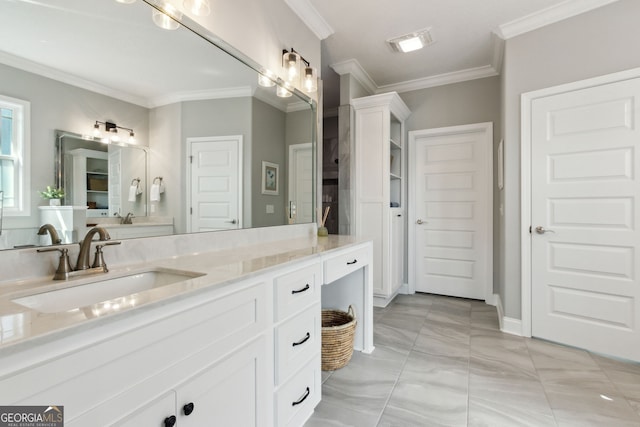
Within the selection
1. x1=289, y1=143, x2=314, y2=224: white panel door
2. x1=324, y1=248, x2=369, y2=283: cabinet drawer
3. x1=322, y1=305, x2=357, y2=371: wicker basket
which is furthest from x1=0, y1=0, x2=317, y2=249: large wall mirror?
x1=322, y1=305, x2=357, y2=371: wicker basket

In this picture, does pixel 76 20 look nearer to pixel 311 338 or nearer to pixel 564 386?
pixel 311 338

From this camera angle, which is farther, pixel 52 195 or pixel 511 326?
pixel 511 326

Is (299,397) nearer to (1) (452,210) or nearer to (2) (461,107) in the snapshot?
(1) (452,210)

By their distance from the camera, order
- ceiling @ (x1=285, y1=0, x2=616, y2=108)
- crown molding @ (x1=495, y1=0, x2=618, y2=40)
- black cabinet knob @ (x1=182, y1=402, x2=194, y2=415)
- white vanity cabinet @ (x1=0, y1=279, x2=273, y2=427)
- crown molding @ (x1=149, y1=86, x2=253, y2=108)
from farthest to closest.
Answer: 1. ceiling @ (x1=285, y1=0, x2=616, y2=108)
2. crown molding @ (x1=495, y1=0, x2=618, y2=40)
3. crown molding @ (x1=149, y1=86, x2=253, y2=108)
4. black cabinet knob @ (x1=182, y1=402, x2=194, y2=415)
5. white vanity cabinet @ (x1=0, y1=279, x2=273, y2=427)

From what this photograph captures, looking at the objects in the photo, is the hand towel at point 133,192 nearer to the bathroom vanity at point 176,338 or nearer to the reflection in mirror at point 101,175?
the reflection in mirror at point 101,175

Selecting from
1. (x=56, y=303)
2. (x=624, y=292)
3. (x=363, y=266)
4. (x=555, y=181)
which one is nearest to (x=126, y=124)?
(x=56, y=303)

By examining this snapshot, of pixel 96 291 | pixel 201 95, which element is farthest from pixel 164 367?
pixel 201 95

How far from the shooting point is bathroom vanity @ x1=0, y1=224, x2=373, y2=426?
0.57 meters

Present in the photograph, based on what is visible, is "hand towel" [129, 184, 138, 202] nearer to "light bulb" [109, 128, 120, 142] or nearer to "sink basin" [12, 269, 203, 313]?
"light bulb" [109, 128, 120, 142]

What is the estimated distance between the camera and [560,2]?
2299mm

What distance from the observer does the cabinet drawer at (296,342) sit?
4.02 ft

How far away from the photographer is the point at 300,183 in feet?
7.76

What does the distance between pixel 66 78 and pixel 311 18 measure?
1.97m

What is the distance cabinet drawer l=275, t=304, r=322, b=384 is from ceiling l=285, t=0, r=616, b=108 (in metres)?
2.24
